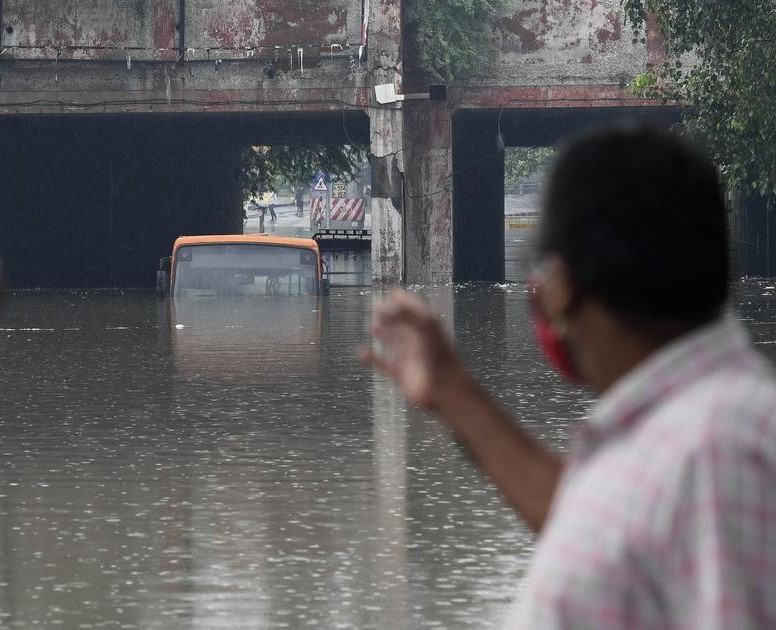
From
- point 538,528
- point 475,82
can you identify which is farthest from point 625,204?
point 475,82

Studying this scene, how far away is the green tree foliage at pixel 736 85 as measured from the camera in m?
23.1

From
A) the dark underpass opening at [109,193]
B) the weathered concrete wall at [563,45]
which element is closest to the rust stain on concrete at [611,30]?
the weathered concrete wall at [563,45]

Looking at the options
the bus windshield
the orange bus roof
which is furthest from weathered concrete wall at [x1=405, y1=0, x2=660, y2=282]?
the orange bus roof

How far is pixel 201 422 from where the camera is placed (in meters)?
12.8

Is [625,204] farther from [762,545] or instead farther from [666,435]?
[762,545]

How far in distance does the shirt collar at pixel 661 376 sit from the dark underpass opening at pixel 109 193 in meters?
38.7

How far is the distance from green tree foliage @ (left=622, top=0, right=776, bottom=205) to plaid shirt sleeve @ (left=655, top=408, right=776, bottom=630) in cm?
2117

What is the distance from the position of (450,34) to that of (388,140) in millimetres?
2296

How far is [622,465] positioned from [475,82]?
117 feet

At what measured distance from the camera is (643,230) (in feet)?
6.33

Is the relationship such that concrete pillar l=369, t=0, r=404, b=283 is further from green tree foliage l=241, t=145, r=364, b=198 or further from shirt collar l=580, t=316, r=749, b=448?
shirt collar l=580, t=316, r=749, b=448

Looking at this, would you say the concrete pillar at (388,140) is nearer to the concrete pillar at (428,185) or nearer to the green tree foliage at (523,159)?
the concrete pillar at (428,185)

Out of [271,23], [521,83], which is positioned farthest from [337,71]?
[521,83]

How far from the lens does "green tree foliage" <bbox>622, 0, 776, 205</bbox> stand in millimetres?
23078
